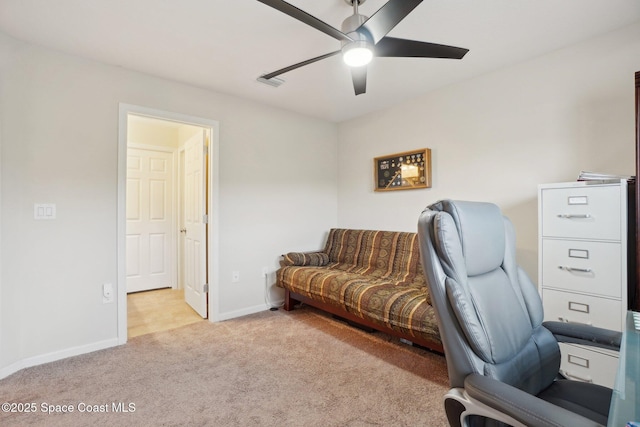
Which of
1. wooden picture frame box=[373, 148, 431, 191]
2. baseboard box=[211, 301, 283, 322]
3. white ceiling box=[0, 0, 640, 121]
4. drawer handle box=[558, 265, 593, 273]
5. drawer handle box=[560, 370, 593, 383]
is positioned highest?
white ceiling box=[0, 0, 640, 121]

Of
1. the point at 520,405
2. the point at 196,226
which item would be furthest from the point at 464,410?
the point at 196,226

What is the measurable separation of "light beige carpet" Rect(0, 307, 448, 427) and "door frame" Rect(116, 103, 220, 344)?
0.36 meters

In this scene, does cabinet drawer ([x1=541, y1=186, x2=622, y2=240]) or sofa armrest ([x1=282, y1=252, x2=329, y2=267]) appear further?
sofa armrest ([x1=282, y1=252, x2=329, y2=267])

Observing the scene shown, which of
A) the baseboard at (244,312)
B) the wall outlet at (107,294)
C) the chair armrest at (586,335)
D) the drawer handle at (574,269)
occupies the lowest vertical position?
the baseboard at (244,312)

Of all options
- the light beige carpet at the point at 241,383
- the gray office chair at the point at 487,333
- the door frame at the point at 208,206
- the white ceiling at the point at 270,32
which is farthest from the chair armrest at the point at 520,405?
the door frame at the point at 208,206

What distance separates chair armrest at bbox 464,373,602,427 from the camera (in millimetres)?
699

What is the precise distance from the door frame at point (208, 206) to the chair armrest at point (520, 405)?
2686mm

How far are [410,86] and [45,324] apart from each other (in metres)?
3.68

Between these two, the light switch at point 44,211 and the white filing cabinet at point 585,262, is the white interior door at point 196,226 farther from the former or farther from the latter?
the white filing cabinet at point 585,262

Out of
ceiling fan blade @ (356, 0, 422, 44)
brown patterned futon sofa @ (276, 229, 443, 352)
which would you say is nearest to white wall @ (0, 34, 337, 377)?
brown patterned futon sofa @ (276, 229, 443, 352)

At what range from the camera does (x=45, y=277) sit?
227 centimetres

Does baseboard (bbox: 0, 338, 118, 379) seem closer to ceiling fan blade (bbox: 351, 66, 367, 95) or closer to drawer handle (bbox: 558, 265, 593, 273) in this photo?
ceiling fan blade (bbox: 351, 66, 367, 95)

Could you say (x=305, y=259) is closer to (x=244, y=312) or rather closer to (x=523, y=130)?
(x=244, y=312)

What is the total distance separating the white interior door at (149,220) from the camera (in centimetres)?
420
